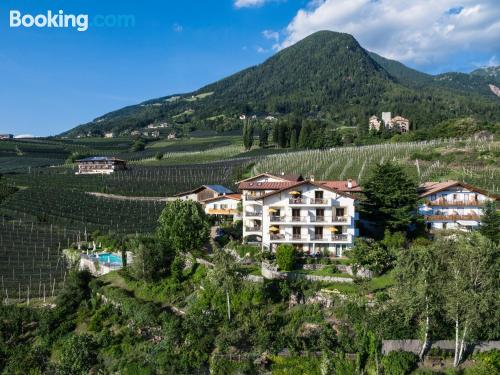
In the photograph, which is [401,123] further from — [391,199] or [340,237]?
[340,237]

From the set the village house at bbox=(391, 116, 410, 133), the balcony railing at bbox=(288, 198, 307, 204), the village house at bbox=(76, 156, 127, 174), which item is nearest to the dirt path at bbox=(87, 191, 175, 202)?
the village house at bbox=(76, 156, 127, 174)

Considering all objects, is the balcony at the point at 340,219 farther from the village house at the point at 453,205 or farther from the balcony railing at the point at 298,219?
the village house at the point at 453,205

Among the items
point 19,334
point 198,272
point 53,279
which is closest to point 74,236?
point 53,279

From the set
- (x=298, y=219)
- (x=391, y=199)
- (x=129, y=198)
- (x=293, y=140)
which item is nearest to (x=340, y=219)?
(x=298, y=219)

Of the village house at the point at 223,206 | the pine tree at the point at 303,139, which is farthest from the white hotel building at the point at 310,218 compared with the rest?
the pine tree at the point at 303,139

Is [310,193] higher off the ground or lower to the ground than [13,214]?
higher

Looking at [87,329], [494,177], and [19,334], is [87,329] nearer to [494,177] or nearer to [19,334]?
[19,334]
